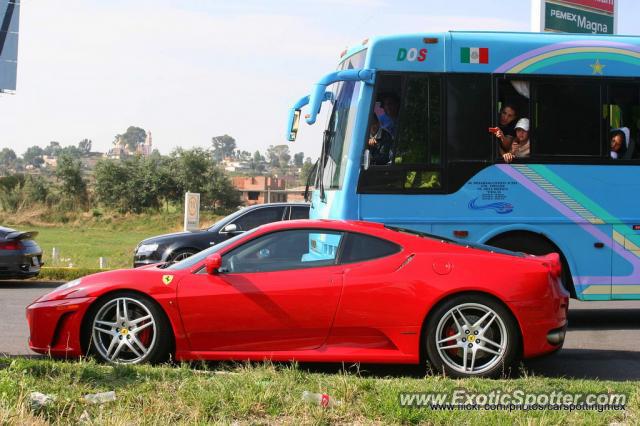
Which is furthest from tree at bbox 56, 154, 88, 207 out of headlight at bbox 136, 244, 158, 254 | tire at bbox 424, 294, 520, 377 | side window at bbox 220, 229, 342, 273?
tire at bbox 424, 294, 520, 377

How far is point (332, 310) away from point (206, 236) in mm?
8242

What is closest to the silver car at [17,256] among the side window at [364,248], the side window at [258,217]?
the side window at [258,217]

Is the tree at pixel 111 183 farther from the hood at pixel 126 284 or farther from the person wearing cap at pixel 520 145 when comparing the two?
the hood at pixel 126 284

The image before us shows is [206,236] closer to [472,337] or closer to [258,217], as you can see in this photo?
[258,217]

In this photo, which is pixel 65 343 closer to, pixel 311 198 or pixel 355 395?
pixel 355 395

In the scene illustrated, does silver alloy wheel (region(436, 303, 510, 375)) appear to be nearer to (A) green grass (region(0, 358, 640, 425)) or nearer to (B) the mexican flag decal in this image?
(A) green grass (region(0, 358, 640, 425))

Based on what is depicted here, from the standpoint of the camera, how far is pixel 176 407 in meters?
5.55

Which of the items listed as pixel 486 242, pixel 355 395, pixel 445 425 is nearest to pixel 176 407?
pixel 355 395

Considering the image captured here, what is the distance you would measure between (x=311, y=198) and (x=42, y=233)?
42099mm

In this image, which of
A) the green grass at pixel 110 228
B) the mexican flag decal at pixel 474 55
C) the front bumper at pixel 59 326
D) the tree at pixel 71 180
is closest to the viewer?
the front bumper at pixel 59 326

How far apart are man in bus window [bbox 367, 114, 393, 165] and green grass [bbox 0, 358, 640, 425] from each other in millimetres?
4186

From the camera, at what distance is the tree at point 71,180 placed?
69125 millimetres

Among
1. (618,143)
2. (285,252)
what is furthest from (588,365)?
(618,143)

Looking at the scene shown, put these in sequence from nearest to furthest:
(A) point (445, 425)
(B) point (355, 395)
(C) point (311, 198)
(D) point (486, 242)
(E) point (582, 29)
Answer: (A) point (445, 425) < (B) point (355, 395) < (D) point (486, 242) < (C) point (311, 198) < (E) point (582, 29)
